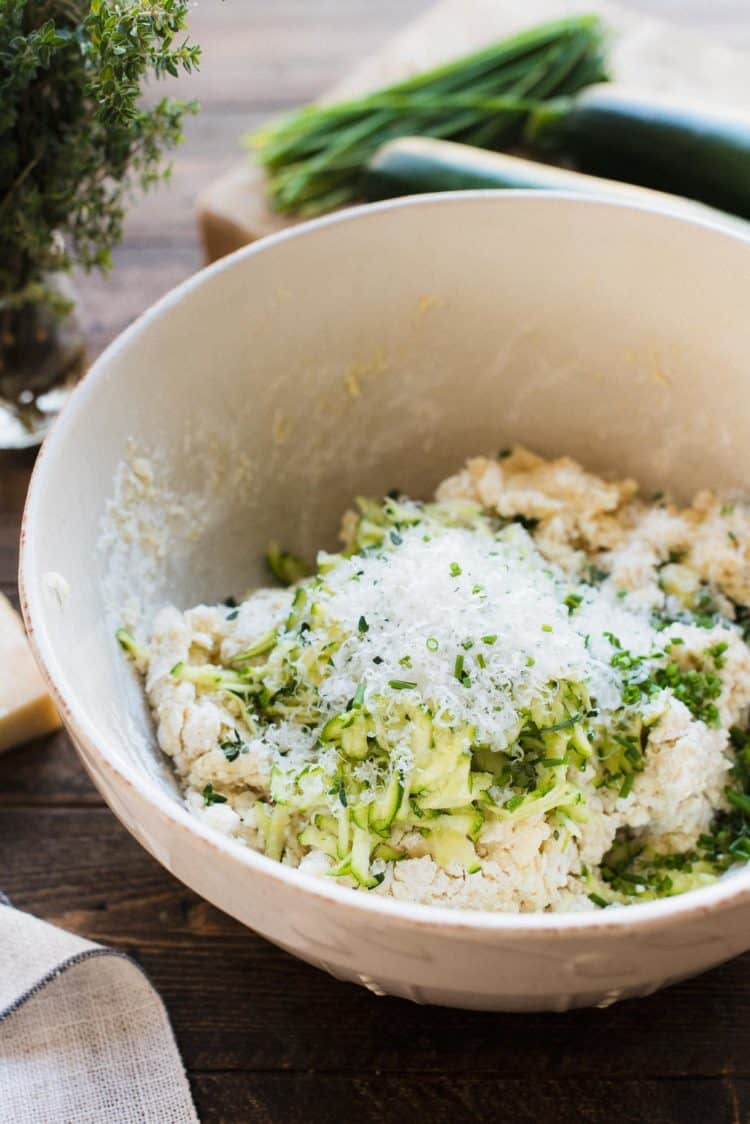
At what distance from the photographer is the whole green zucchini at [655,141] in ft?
6.93

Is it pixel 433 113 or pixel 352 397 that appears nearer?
pixel 352 397

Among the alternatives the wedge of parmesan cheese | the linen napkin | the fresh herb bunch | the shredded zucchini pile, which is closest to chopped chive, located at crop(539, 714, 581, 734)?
the shredded zucchini pile

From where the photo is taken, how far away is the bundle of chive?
7.46ft

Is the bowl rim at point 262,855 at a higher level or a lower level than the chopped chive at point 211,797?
higher

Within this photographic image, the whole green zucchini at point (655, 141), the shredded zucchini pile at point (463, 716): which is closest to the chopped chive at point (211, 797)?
the shredded zucchini pile at point (463, 716)

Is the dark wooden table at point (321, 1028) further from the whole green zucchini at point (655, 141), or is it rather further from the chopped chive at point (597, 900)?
the whole green zucchini at point (655, 141)

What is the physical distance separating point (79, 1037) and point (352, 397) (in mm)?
953

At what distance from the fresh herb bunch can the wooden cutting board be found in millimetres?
432

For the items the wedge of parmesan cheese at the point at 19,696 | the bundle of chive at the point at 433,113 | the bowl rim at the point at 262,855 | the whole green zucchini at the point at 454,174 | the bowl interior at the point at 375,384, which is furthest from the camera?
the bundle of chive at the point at 433,113

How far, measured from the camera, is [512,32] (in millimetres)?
2557

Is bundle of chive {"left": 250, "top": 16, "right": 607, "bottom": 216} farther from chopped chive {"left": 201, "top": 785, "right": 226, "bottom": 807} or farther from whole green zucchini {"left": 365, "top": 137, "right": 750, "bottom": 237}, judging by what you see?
chopped chive {"left": 201, "top": 785, "right": 226, "bottom": 807}

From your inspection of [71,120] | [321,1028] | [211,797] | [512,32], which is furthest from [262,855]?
[512,32]

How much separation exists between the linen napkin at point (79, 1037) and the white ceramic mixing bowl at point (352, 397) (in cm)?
26

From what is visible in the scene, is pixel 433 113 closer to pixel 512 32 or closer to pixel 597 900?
pixel 512 32
